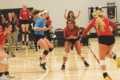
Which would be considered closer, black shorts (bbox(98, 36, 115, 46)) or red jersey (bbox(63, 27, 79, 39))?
black shorts (bbox(98, 36, 115, 46))

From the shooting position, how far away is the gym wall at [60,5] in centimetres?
1305

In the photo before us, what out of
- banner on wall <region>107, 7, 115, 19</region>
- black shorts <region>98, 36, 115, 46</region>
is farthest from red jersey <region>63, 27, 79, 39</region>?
banner on wall <region>107, 7, 115, 19</region>

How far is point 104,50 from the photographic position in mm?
3553

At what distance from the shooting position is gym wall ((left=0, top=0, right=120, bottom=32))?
42.8 ft

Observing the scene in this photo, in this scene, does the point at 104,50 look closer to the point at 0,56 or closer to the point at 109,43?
the point at 109,43

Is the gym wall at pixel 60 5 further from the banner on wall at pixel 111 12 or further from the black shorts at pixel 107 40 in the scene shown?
the black shorts at pixel 107 40

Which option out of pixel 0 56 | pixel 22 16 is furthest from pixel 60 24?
pixel 0 56

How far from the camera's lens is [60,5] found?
13.1 meters

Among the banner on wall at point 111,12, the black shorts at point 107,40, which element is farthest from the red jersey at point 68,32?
the banner on wall at point 111,12

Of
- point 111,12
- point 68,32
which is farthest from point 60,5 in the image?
point 68,32

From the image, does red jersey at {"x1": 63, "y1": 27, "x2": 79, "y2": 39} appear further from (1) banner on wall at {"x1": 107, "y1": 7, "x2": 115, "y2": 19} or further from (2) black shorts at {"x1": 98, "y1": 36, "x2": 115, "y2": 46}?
(1) banner on wall at {"x1": 107, "y1": 7, "x2": 115, "y2": 19}

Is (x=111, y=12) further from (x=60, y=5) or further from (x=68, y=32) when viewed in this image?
(x=68, y=32)

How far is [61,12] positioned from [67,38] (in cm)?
850

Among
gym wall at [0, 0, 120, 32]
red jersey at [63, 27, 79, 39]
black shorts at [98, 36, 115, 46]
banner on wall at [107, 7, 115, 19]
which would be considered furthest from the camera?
gym wall at [0, 0, 120, 32]
